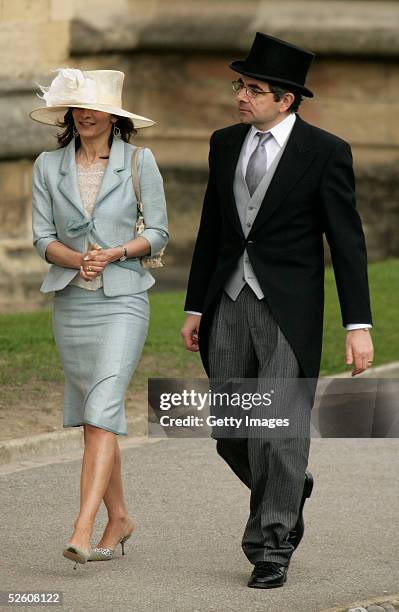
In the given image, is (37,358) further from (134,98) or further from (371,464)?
(134,98)

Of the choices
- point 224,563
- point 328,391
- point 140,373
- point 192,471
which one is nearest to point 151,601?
point 224,563

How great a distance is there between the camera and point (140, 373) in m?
11.4

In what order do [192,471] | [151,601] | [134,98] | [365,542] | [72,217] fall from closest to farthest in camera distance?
[151,601]
[72,217]
[365,542]
[192,471]
[134,98]

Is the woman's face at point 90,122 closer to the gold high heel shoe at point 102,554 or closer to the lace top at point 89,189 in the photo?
the lace top at point 89,189

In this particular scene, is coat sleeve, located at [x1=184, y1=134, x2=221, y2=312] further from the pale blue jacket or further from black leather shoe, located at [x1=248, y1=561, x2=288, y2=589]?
black leather shoe, located at [x1=248, y1=561, x2=288, y2=589]

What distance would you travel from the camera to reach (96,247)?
6.41 meters

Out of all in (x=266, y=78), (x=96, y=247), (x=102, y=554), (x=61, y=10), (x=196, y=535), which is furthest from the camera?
(x=61, y=10)

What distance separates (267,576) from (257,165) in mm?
1564

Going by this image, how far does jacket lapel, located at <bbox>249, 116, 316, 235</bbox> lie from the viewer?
6184 millimetres

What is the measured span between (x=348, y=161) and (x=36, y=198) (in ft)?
4.19

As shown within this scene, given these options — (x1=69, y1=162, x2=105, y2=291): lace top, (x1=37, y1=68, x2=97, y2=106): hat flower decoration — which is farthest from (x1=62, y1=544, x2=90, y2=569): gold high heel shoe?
(x1=37, y1=68, x2=97, y2=106): hat flower decoration

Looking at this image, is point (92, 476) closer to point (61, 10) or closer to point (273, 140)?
point (273, 140)

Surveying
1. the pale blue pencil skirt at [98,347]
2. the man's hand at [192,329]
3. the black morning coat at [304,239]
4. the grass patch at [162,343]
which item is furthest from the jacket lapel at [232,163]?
the grass patch at [162,343]

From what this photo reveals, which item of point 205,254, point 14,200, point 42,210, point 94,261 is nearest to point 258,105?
point 205,254
